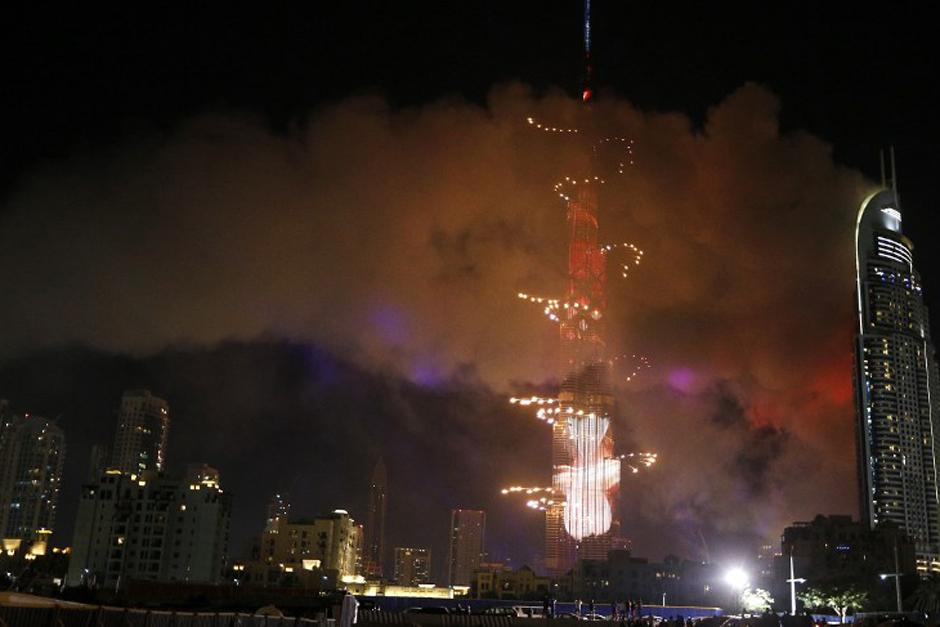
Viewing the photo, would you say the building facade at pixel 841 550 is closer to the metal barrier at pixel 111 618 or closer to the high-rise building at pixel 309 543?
the high-rise building at pixel 309 543

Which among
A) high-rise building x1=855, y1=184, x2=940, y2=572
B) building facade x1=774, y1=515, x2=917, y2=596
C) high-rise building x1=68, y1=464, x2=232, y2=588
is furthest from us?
high-rise building x1=855, y1=184, x2=940, y2=572

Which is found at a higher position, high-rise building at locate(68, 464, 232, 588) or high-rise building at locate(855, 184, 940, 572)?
high-rise building at locate(855, 184, 940, 572)

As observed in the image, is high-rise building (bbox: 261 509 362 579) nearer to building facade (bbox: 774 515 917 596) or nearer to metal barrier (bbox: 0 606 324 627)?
building facade (bbox: 774 515 917 596)

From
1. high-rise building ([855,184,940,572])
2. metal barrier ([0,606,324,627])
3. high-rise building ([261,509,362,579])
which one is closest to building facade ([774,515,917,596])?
high-rise building ([855,184,940,572])

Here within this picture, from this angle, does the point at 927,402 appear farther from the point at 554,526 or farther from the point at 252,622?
the point at 252,622

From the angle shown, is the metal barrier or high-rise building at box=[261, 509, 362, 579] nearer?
the metal barrier

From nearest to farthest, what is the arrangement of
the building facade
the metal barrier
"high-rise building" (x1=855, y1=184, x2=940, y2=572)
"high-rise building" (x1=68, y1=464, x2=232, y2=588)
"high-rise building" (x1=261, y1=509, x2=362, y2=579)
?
1. the metal barrier
2. "high-rise building" (x1=68, y1=464, x2=232, y2=588)
3. the building facade
4. "high-rise building" (x1=261, y1=509, x2=362, y2=579)
5. "high-rise building" (x1=855, y1=184, x2=940, y2=572)

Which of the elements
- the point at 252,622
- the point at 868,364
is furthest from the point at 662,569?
the point at 252,622
